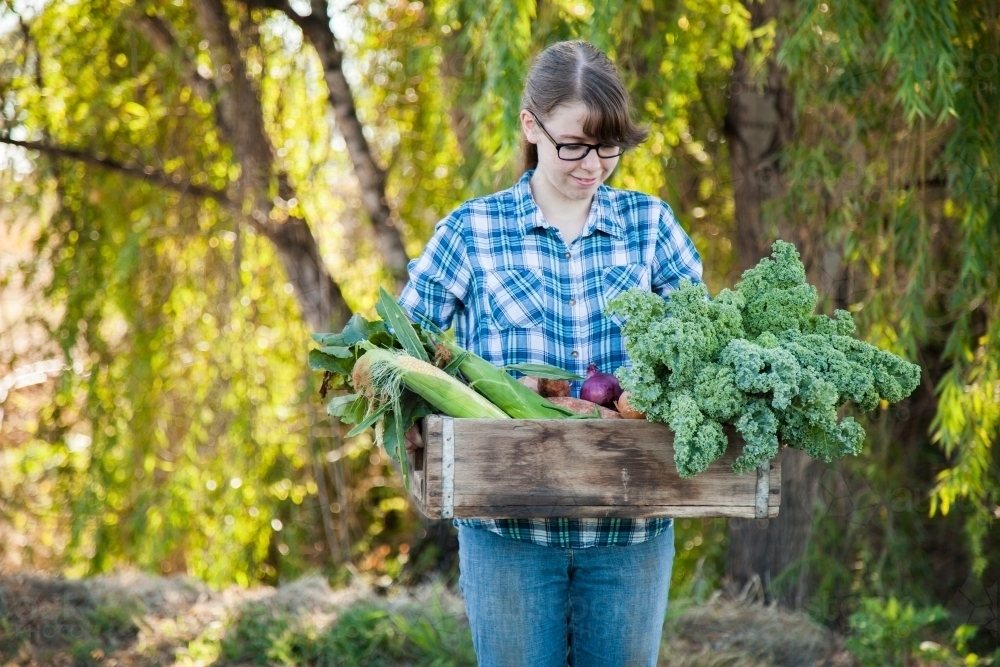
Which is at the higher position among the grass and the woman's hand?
the woman's hand

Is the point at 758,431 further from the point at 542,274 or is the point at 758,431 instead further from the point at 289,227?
the point at 289,227

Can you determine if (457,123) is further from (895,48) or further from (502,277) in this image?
(502,277)

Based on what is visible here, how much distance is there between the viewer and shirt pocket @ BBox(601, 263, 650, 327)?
1902mm

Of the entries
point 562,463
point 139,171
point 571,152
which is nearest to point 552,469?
point 562,463

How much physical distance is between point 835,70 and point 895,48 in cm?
63

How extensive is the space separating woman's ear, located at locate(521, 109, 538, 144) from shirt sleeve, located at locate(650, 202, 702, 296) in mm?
299

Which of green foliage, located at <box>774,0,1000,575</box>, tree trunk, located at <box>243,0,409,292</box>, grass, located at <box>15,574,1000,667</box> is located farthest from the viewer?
tree trunk, located at <box>243,0,409,292</box>

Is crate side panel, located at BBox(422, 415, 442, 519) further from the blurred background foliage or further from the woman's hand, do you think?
the blurred background foliage

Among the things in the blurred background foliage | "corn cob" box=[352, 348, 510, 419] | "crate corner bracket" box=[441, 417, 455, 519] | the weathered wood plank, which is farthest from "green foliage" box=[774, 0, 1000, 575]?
"crate corner bracket" box=[441, 417, 455, 519]

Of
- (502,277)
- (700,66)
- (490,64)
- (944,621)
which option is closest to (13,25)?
(490,64)

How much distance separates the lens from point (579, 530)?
1.80 meters

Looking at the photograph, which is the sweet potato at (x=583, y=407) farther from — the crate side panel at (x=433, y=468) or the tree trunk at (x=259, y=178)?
the tree trunk at (x=259, y=178)

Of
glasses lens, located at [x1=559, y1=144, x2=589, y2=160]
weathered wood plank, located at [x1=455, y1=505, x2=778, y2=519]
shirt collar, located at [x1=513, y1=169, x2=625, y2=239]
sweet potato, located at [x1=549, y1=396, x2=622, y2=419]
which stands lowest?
weathered wood plank, located at [x1=455, y1=505, x2=778, y2=519]

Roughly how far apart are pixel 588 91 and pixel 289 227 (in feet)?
8.18
